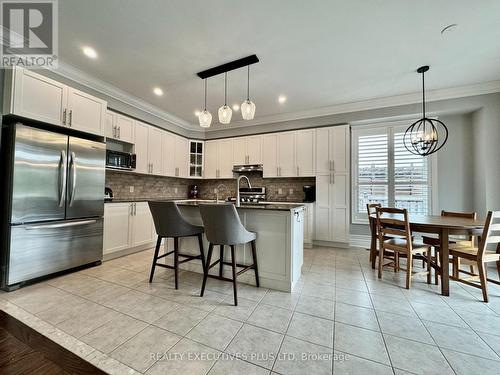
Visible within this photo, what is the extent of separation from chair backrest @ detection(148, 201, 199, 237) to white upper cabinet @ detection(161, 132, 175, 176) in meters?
2.39

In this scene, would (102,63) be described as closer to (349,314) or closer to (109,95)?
(109,95)

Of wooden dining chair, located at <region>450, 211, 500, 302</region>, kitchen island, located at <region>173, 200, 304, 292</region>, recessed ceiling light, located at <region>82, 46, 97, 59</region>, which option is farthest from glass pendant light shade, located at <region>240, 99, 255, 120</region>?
wooden dining chair, located at <region>450, 211, 500, 302</region>

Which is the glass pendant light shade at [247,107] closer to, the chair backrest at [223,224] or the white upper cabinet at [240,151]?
the chair backrest at [223,224]

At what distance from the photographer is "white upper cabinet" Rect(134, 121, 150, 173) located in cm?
395

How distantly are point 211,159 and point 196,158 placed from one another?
15.9 inches

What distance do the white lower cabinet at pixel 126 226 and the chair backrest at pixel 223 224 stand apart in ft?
6.89

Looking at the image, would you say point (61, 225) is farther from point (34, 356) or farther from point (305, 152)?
point (305, 152)

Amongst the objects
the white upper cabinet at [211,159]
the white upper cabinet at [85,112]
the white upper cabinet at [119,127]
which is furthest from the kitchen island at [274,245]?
the white upper cabinet at [211,159]

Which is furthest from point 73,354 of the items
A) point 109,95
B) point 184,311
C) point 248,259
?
point 109,95

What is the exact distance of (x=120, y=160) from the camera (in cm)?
357

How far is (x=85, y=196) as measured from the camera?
9.25ft

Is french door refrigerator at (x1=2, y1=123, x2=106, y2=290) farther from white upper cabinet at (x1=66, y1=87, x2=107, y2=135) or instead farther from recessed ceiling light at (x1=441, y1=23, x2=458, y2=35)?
recessed ceiling light at (x1=441, y1=23, x2=458, y2=35)

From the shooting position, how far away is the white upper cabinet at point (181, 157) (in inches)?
193

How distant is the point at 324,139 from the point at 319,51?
6.51 feet
